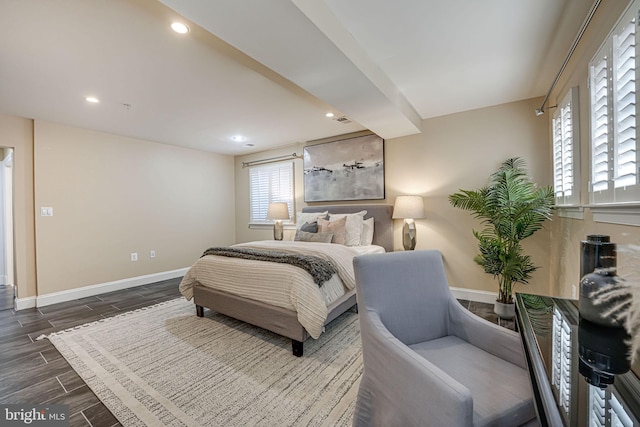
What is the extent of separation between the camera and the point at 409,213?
3.43 m

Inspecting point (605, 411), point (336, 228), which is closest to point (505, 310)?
point (336, 228)

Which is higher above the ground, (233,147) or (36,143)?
(233,147)

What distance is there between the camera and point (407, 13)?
1.68 meters

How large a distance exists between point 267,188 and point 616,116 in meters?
4.79

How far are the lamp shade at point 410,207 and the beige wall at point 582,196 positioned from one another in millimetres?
1373

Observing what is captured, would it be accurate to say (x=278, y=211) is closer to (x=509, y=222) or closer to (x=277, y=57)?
(x=277, y=57)

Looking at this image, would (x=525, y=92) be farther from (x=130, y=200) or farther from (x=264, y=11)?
(x=130, y=200)

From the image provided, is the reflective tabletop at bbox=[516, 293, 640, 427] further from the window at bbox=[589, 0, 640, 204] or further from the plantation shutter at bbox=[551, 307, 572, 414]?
the window at bbox=[589, 0, 640, 204]

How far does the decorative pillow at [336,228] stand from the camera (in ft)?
11.6

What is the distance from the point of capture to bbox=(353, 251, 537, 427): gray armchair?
2.81 feet

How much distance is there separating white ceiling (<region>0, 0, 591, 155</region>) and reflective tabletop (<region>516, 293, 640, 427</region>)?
1803mm

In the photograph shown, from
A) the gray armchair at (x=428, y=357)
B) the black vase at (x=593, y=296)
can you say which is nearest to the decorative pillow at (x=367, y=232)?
the gray armchair at (x=428, y=357)

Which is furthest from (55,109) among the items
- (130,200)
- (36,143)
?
(130,200)

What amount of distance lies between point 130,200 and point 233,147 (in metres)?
1.97
